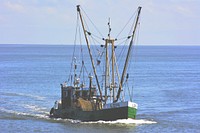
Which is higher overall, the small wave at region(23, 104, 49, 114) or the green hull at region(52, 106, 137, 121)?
the green hull at region(52, 106, 137, 121)

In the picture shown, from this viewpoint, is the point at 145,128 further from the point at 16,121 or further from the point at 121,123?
the point at 16,121

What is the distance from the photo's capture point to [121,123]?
72.2m

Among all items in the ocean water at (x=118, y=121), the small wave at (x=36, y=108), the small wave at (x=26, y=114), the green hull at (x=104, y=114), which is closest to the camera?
the ocean water at (x=118, y=121)

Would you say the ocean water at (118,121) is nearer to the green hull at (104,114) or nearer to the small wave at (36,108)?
the small wave at (36,108)

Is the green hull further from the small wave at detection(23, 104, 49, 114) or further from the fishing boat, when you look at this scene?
Answer: the small wave at detection(23, 104, 49, 114)

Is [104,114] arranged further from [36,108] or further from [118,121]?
[36,108]

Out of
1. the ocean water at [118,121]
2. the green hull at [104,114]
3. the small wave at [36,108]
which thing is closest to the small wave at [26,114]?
the ocean water at [118,121]

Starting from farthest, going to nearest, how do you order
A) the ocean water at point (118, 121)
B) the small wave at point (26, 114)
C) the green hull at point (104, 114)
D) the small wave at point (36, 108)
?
the small wave at point (36, 108), the small wave at point (26, 114), the green hull at point (104, 114), the ocean water at point (118, 121)

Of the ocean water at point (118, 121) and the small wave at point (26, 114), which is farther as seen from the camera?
the small wave at point (26, 114)

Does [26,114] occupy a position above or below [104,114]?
below

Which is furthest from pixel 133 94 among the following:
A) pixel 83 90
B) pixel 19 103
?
pixel 83 90

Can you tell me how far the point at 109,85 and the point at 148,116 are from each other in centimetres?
721

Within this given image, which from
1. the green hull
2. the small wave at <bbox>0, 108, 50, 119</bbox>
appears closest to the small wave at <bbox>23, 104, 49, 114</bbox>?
the small wave at <bbox>0, 108, 50, 119</bbox>

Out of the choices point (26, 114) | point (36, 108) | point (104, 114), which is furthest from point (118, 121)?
point (36, 108)
